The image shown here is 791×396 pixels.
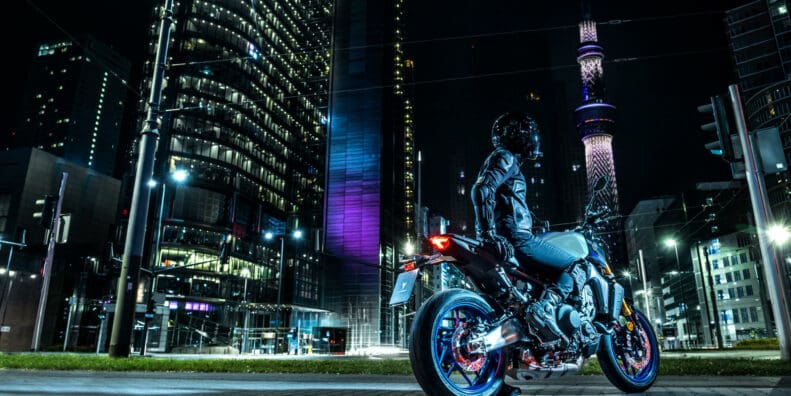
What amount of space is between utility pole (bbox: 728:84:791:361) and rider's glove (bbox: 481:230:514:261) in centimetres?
865

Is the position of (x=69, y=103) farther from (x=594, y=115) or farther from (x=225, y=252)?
(x=225, y=252)

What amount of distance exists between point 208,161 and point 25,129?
114744mm

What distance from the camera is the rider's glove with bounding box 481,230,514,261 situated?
13.7ft

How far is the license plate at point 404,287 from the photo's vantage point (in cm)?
404

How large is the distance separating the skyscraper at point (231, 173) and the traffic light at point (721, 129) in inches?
1578

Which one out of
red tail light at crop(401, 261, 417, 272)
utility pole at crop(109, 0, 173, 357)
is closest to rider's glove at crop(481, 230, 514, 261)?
red tail light at crop(401, 261, 417, 272)

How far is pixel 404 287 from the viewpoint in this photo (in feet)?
13.4

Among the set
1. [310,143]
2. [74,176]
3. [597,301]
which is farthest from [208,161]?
[597,301]

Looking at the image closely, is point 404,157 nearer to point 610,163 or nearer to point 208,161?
point 208,161

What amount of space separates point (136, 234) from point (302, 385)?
9068mm

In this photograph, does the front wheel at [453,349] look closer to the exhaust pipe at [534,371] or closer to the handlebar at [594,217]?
the exhaust pipe at [534,371]

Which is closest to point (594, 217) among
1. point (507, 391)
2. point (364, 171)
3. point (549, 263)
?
point (549, 263)

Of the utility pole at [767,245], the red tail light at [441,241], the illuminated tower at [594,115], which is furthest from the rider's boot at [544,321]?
the illuminated tower at [594,115]

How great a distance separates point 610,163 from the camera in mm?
108062
